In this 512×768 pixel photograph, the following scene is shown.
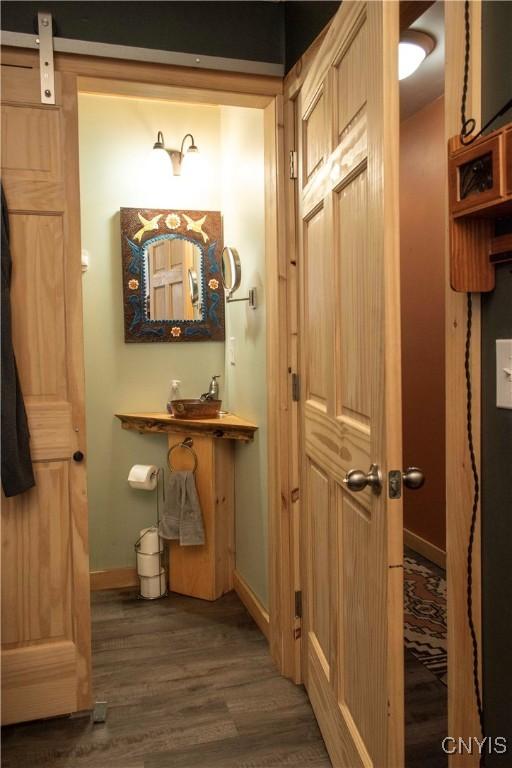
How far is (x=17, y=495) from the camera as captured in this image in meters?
2.04

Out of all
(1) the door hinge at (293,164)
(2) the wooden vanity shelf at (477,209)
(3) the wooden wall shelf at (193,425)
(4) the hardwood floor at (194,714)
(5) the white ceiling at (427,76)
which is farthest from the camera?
(3) the wooden wall shelf at (193,425)

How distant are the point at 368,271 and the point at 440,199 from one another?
2.31 meters

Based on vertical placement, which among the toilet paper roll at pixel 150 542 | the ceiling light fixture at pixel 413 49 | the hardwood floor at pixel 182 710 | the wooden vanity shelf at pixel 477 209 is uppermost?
the ceiling light fixture at pixel 413 49

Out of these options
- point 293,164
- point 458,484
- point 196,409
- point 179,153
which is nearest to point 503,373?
point 458,484

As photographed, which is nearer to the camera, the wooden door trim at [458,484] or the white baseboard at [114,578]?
the wooden door trim at [458,484]

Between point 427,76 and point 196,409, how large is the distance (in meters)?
2.11

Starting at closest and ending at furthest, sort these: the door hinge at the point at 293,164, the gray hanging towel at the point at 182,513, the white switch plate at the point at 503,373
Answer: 1. the white switch plate at the point at 503,373
2. the door hinge at the point at 293,164
3. the gray hanging towel at the point at 182,513

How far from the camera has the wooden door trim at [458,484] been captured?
1.23 m

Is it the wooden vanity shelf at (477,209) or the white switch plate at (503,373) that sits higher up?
the wooden vanity shelf at (477,209)

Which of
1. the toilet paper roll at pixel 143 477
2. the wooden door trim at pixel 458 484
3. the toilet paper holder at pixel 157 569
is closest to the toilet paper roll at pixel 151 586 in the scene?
the toilet paper holder at pixel 157 569

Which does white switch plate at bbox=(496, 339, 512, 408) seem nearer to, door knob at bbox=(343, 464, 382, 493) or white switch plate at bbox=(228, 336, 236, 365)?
door knob at bbox=(343, 464, 382, 493)

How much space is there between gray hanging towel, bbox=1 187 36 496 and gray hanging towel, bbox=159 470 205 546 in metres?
1.13

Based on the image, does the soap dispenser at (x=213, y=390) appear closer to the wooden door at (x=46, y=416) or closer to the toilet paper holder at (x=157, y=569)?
the toilet paper holder at (x=157, y=569)

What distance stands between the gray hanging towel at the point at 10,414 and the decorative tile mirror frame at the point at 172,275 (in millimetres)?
1293
